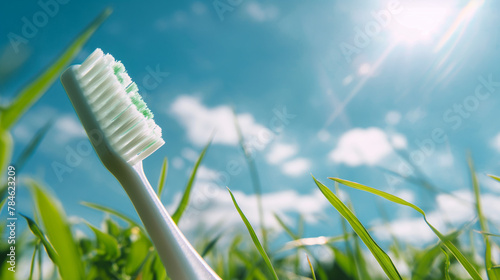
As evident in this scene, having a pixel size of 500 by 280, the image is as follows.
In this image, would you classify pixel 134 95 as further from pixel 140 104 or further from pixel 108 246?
pixel 108 246

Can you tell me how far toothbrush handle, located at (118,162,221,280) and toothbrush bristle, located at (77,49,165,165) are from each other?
0.25 ft

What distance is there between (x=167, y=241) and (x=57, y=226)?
275mm

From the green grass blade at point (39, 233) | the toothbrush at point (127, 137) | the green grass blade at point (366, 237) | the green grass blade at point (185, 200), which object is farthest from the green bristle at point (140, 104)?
the green grass blade at point (366, 237)

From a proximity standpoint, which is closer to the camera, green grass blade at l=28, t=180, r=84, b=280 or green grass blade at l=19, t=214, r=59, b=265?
green grass blade at l=28, t=180, r=84, b=280

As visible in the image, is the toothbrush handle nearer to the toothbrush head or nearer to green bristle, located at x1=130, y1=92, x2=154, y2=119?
the toothbrush head

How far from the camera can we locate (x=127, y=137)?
2.11 ft

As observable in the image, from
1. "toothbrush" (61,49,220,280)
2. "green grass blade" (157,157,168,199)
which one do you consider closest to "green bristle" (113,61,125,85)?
"toothbrush" (61,49,220,280)

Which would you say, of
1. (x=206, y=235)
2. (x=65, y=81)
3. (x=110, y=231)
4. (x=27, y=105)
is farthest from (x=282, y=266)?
(x=27, y=105)

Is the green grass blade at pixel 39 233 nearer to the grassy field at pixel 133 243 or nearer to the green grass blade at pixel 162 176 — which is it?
the grassy field at pixel 133 243

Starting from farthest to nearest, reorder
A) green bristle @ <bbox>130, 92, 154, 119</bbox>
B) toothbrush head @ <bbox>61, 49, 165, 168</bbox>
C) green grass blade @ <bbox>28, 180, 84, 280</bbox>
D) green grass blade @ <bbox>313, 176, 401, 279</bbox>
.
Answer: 1. green bristle @ <bbox>130, 92, 154, 119</bbox>
2. toothbrush head @ <bbox>61, 49, 165, 168</bbox>
3. green grass blade @ <bbox>313, 176, 401, 279</bbox>
4. green grass blade @ <bbox>28, 180, 84, 280</bbox>

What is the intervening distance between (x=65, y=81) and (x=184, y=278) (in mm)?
390

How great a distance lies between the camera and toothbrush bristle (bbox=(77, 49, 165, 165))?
62 centimetres

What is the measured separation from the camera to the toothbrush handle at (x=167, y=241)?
512mm

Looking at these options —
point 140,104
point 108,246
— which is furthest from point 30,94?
point 108,246
